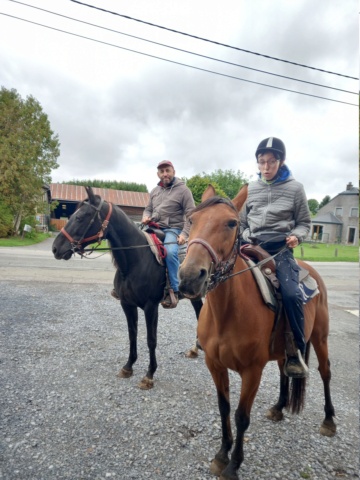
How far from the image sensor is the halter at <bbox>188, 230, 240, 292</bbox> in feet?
6.28

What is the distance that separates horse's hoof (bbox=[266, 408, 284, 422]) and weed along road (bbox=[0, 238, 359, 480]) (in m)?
0.06

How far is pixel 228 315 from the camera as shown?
94.7 inches

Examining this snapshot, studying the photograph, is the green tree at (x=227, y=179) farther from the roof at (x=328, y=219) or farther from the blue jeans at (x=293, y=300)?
the blue jeans at (x=293, y=300)

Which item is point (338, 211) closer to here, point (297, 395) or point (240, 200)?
point (297, 395)

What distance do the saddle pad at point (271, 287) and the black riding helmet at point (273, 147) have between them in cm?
118

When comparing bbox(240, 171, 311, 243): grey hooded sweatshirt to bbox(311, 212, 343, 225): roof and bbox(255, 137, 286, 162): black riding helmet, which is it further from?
bbox(311, 212, 343, 225): roof

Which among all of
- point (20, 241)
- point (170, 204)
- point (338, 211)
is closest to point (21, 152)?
point (20, 241)

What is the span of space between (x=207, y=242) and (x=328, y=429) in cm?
303

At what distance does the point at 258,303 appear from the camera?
2539mm

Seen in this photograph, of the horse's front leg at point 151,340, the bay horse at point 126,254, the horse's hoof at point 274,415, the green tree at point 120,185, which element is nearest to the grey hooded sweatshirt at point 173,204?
the bay horse at point 126,254

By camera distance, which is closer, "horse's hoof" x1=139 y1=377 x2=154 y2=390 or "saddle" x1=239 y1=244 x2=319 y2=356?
"saddle" x1=239 y1=244 x2=319 y2=356

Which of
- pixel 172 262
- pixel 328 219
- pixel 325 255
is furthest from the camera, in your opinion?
pixel 328 219

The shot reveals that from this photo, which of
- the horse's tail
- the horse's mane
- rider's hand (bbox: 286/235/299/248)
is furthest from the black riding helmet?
the horse's tail

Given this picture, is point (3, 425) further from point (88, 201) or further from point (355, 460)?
point (355, 460)
